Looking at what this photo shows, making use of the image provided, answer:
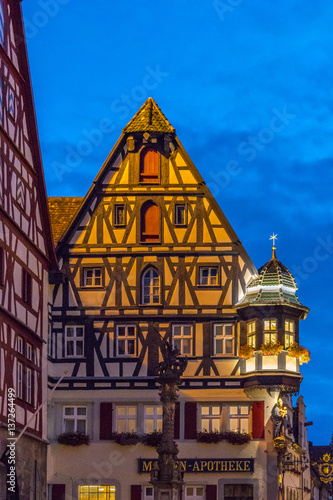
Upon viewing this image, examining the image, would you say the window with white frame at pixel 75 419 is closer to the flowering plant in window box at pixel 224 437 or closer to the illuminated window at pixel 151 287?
the flowering plant in window box at pixel 224 437

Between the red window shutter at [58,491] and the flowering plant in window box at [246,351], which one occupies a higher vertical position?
the flowering plant in window box at [246,351]

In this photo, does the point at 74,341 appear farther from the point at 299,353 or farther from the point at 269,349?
the point at 299,353

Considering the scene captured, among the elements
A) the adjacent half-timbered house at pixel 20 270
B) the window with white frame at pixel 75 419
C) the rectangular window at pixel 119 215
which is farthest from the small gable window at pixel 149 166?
the window with white frame at pixel 75 419

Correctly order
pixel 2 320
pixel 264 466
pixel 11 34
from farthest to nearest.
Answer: pixel 264 466
pixel 11 34
pixel 2 320

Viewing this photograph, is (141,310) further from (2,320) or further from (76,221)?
(2,320)

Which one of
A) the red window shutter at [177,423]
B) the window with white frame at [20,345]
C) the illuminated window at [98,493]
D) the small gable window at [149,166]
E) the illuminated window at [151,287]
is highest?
the small gable window at [149,166]

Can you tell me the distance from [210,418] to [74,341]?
6430mm

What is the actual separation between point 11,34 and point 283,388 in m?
18.0

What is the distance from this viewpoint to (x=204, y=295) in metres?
50.7

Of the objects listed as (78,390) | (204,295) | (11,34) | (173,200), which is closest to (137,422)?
(78,390)

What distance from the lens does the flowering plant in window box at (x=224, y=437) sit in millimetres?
48938

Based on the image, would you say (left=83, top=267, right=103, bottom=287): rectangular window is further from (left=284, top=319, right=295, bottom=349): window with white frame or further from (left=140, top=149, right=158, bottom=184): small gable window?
(left=284, top=319, right=295, bottom=349): window with white frame

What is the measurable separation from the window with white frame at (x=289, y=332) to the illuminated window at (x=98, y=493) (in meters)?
9.13

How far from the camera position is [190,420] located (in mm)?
49562
